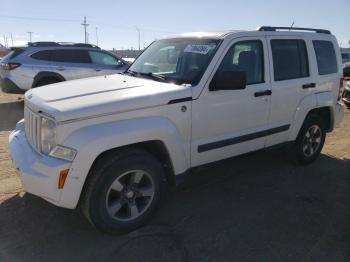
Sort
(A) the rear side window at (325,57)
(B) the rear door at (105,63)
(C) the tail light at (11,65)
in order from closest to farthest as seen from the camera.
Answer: (A) the rear side window at (325,57) → (C) the tail light at (11,65) → (B) the rear door at (105,63)

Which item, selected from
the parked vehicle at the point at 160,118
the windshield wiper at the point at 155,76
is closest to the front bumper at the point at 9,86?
the parked vehicle at the point at 160,118

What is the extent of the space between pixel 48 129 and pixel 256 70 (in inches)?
102

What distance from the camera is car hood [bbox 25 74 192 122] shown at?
3.19m

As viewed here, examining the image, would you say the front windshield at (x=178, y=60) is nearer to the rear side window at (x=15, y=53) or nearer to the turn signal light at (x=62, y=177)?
the turn signal light at (x=62, y=177)

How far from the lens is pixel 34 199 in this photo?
13.8 ft

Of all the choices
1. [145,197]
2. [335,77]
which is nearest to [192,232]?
[145,197]

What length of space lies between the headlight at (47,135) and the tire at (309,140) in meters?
3.66

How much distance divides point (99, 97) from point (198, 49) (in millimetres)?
1382

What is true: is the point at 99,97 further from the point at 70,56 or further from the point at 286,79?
the point at 70,56

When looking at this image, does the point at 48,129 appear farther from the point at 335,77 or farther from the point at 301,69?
the point at 335,77

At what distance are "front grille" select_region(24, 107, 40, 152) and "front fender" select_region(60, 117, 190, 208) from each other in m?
0.47

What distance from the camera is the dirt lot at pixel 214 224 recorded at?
3.32 m

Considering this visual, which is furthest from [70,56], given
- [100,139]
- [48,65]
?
[100,139]

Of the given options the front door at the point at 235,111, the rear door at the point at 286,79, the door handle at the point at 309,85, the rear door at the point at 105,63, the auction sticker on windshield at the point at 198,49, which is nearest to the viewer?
the front door at the point at 235,111
